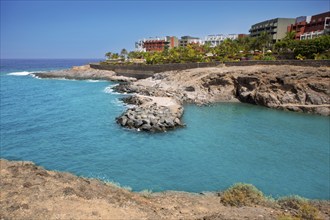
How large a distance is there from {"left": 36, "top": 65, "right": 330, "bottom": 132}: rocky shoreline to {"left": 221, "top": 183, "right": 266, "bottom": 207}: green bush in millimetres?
16286

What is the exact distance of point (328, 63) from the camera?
144 ft

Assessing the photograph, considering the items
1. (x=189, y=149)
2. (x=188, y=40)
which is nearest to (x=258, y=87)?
(x=189, y=149)

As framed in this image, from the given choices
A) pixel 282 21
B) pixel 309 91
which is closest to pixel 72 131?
pixel 309 91

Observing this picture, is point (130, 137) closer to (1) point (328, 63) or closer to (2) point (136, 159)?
(2) point (136, 159)

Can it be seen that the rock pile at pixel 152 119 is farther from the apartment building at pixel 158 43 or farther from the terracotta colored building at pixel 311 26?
the apartment building at pixel 158 43

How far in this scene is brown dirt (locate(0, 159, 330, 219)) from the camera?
35.8ft

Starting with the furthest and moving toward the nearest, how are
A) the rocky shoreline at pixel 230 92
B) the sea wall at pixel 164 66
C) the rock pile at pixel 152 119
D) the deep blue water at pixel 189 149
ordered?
1. the sea wall at pixel 164 66
2. the rocky shoreline at pixel 230 92
3. the rock pile at pixel 152 119
4. the deep blue water at pixel 189 149

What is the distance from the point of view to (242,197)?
13.6 metres

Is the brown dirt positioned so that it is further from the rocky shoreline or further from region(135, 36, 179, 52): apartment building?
region(135, 36, 179, 52): apartment building

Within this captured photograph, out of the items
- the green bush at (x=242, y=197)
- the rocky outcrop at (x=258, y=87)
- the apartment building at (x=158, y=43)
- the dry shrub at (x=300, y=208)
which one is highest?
the apartment building at (x=158, y=43)

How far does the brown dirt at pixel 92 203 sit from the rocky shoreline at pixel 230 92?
1590 centimetres

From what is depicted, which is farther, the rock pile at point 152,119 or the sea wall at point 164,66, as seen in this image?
the sea wall at point 164,66

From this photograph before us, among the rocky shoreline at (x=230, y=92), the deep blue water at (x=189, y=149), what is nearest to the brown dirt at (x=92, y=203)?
the deep blue water at (x=189, y=149)

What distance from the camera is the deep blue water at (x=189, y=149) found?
19094 millimetres
